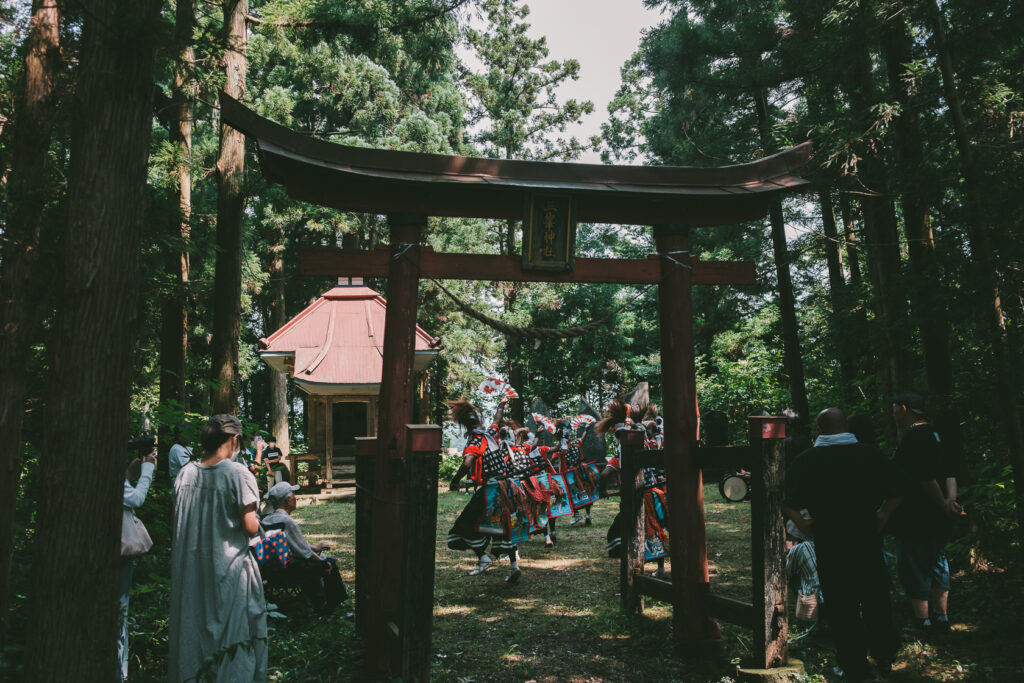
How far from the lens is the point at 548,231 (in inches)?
221

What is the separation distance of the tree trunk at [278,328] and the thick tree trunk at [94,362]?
1666 centimetres

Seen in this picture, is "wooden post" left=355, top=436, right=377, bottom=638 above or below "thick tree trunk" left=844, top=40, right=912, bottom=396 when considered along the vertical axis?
below

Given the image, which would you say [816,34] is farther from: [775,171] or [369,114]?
[369,114]

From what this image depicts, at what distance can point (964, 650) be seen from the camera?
5.04 m

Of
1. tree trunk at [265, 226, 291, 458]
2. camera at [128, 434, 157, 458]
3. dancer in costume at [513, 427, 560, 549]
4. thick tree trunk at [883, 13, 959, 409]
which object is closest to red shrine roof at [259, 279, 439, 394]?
tree trunk at [265, 226, 291, 458]

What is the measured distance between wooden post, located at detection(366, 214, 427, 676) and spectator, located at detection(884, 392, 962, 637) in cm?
367

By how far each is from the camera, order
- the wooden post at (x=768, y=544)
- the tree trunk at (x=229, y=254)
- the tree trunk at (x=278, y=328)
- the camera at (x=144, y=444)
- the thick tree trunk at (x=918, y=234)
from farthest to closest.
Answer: the tree trunk at (x=278, y=328) → the tree trunk at (x=229, y=254) → the thick tree trunk at (x=918, y=234) → the camera at (x=144, y=444) → the wooden post at (x=768, y=544)

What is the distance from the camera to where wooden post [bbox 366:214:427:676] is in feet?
16.3

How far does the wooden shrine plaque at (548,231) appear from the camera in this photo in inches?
219

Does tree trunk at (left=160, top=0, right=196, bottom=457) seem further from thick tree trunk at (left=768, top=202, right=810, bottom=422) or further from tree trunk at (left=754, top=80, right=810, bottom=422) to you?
thick tree trunk at (left=768, top=202, right=810, bottom=422)

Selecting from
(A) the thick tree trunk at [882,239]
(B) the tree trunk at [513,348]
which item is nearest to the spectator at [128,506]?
(A) the thick tree trunk at [882,239]

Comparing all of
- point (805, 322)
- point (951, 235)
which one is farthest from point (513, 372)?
point (951, 235)

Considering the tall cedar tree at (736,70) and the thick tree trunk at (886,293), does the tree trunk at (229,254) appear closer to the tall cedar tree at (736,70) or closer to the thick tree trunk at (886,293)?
the thick tree trunk at (886,293)

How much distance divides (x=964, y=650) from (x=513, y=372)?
2093cm
